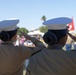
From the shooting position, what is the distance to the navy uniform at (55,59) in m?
2.79

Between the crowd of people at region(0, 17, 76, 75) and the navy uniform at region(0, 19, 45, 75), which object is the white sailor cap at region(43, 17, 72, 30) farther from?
the navy uniform at region(0, 19, 45, 75)

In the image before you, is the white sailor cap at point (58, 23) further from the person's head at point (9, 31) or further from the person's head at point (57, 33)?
the person's head at point (9, 31)

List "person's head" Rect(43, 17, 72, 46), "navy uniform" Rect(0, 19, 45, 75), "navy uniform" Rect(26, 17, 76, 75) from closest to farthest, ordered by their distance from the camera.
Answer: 1. "navy uniform" Rect(26, 17, 76, 75)
2. "person's head" Rect(43, 17, 72, 46)
3. "navy uniform" Rect(0, 19, 45, 75)

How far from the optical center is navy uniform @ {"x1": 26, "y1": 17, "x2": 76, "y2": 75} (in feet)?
9.15

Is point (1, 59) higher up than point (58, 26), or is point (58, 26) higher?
point (58, 26)

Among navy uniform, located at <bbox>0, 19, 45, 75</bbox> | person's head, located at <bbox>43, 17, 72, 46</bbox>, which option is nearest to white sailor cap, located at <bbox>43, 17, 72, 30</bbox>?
person's head, located at <bbox>43, 17, 72, 46</bbox>

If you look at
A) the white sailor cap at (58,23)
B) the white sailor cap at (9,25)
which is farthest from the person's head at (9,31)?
the white sailor cap at (58,23)

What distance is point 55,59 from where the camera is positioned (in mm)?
2871

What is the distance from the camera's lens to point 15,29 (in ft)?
12.1

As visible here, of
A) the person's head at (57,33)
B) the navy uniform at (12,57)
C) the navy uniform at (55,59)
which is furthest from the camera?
the navy uniform at (12,57)

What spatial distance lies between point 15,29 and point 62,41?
2.99 feet

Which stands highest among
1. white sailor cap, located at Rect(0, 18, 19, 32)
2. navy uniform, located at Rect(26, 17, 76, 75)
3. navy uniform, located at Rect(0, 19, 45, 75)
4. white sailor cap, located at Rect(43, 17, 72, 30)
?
white sailor cap, located at Rect(43, 17, 72, 30)

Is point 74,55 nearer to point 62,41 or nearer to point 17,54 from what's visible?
point 62,41

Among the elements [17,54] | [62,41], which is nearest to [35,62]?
[62,41]
